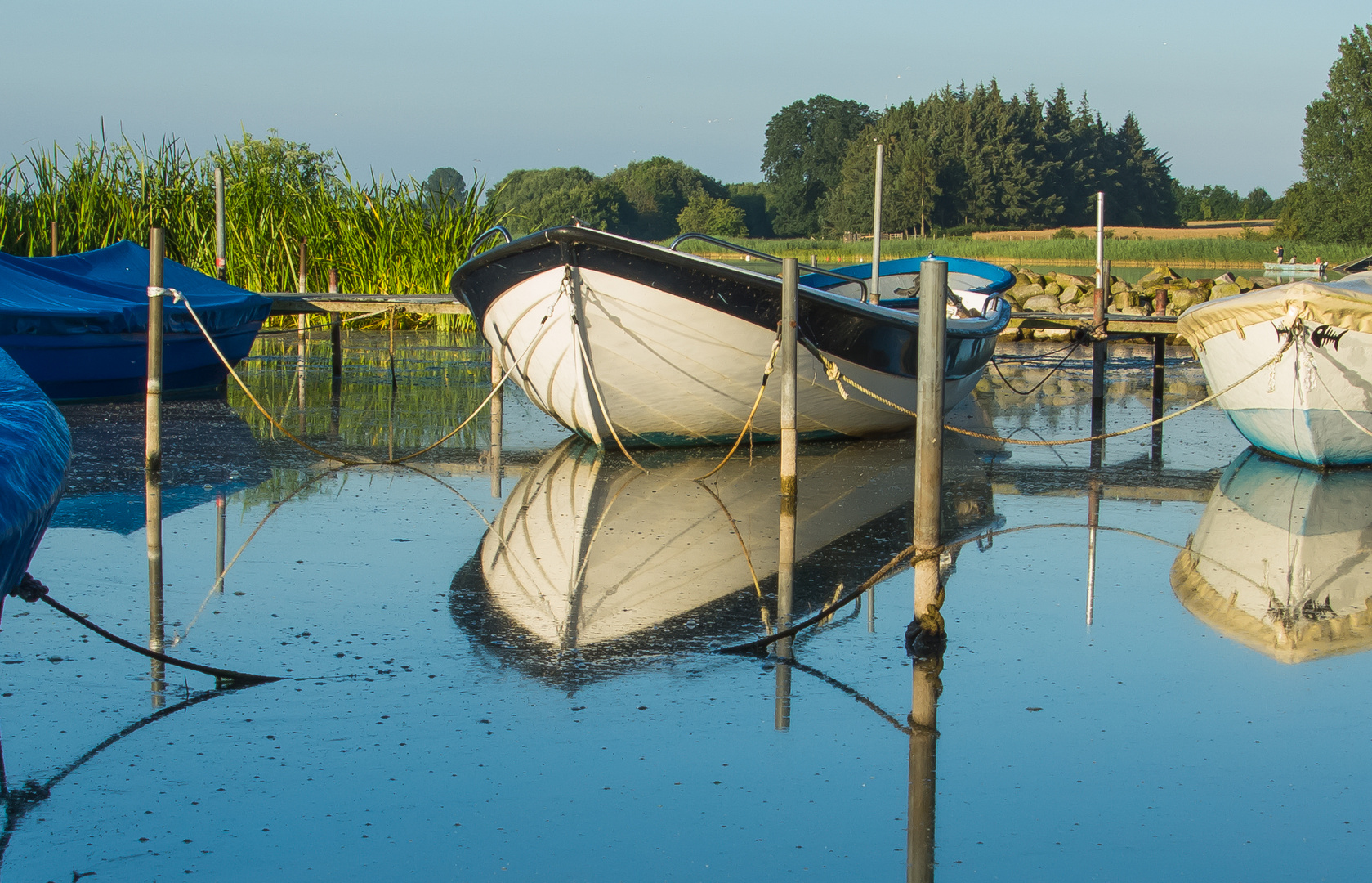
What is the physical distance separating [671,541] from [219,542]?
2308 mm

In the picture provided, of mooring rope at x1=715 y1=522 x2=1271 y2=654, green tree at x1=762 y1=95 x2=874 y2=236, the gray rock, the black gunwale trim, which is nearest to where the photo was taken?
mooring rope at x1=715 y1=522 x2=1271 y2=654

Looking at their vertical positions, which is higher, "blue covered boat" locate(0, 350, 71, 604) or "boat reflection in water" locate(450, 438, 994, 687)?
"blue covered boat" locate(0, 350, 71, 604)

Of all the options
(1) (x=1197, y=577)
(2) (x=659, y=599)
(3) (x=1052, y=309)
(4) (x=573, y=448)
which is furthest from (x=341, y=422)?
(3) (x=1052, y=309)

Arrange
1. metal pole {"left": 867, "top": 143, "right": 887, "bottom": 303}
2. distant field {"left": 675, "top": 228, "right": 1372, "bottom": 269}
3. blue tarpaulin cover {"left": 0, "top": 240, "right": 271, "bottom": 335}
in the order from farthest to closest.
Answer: distant field {"left": 675, "top": 228, "right": 1372, "bottom": 269}, metal pole {"left": 867, "top": 143, "right": 887, "bottom": 303}, blue tarpaulin cover {"left": 0, "top": 240, "right": 271, "bottom": 335}

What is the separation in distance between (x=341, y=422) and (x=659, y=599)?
6249mm

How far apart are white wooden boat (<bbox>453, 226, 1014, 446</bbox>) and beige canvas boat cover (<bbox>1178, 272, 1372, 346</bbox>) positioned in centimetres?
196

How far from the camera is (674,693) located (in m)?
4.36

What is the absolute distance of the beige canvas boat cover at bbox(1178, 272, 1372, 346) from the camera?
8422mm

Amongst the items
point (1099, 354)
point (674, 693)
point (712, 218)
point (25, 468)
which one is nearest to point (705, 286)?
point (674, 693)

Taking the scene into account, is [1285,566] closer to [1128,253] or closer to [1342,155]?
[1128,253]

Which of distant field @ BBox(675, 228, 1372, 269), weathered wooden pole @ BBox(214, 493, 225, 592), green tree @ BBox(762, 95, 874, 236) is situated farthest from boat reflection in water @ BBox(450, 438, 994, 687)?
green tree @ BBox(762, 95, 874, 236)

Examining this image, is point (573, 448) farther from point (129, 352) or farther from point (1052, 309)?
point (1052, 309)

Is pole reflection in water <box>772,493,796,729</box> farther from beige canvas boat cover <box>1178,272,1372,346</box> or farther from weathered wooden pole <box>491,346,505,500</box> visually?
beige canvas boat cover <box>1178,272,1372,346</box>

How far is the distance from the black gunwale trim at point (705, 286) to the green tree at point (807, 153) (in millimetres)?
90730
